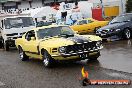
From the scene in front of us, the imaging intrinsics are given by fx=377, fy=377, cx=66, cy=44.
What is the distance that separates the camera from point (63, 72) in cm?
1219

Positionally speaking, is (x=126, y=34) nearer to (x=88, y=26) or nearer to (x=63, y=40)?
(x=88, y=26)

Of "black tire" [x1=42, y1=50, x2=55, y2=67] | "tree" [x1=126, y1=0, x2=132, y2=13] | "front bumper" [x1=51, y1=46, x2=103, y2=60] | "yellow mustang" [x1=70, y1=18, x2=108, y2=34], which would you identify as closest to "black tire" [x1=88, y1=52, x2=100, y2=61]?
"front bumper" [x1=51, y1=46, x2=103, y2=60]

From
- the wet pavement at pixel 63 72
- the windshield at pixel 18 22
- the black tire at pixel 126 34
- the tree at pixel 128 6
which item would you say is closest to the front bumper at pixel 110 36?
the black tire at pixel 126 34

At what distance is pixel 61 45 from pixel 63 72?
93cm

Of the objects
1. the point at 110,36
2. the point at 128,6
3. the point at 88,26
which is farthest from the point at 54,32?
the point at 128,6

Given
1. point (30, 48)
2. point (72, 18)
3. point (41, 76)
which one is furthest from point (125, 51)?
point (72, 18)

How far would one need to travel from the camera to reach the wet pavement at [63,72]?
34.3 feet

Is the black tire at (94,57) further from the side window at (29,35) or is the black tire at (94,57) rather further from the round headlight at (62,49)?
the side window at (29,35)

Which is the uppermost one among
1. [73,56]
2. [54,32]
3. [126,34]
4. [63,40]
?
[54,32]

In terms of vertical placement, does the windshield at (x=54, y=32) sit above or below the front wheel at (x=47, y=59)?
above

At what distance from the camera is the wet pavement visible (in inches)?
411

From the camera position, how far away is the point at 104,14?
1519 inches

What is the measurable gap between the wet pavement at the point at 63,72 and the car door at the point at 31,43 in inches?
21.6

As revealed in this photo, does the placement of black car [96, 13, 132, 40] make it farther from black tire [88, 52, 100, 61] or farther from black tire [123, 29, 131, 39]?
black tire [88, 52, 100, 61]
